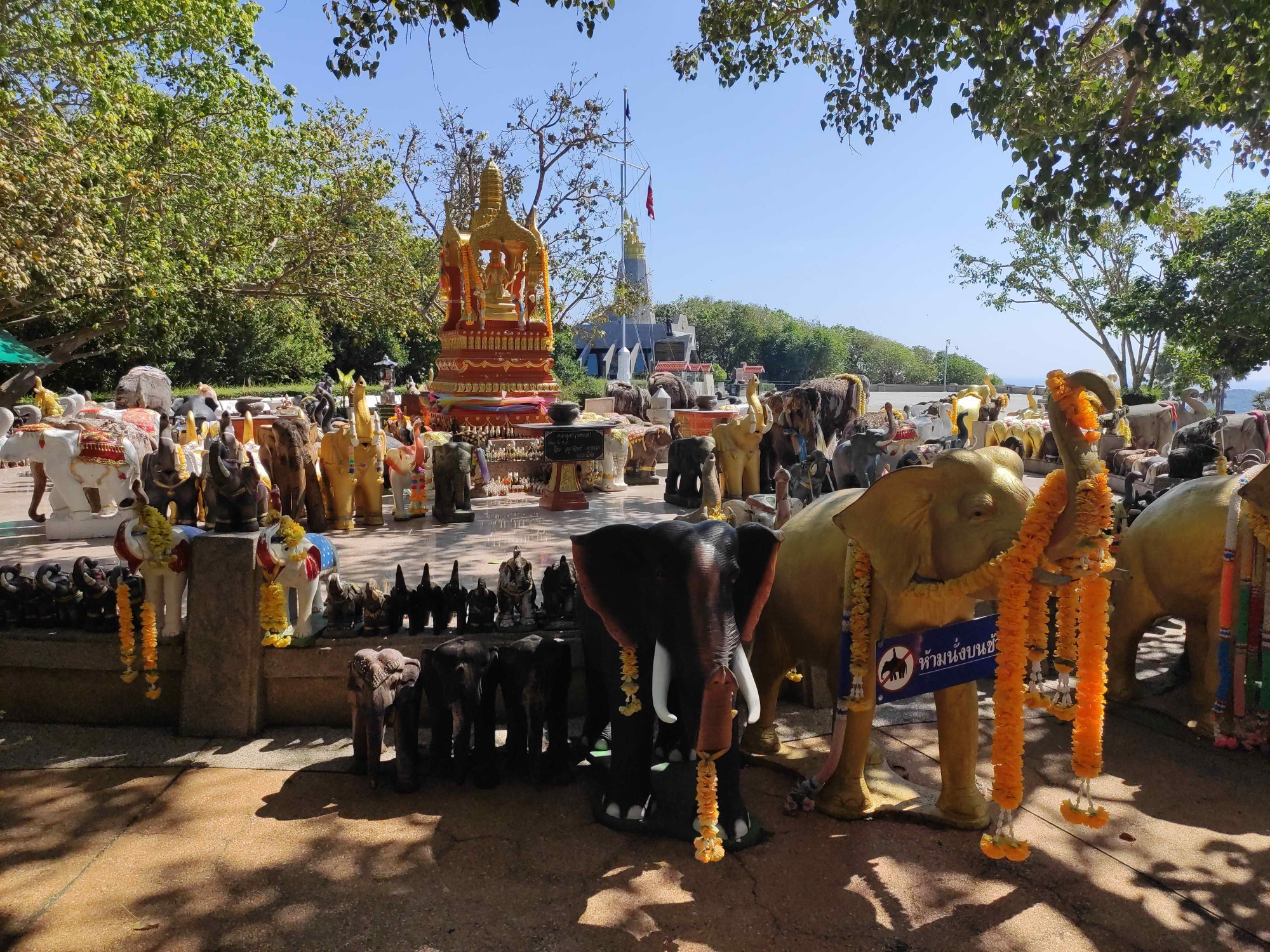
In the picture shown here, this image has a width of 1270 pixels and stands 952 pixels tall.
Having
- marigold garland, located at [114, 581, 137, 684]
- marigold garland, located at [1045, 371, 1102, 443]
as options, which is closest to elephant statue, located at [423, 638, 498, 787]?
marigold garland, located at [114, 581, 137, 684]

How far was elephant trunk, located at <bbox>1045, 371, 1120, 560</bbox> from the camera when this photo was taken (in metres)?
2.92

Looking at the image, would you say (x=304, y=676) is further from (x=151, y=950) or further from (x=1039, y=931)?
(x=1039, y=931)

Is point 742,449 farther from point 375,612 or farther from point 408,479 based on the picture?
point 375,612

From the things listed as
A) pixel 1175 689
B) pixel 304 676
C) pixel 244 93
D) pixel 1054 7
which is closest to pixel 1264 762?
pixel 1175 689

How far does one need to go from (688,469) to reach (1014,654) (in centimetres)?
772

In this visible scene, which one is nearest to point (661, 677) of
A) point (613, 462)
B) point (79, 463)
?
point (79, 463)

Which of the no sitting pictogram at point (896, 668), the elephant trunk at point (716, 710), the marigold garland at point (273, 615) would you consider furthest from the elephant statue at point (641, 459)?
the elephant trunk at point (716, 710)

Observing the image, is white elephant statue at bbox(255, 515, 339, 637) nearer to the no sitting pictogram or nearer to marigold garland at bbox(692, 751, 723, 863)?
marigold garland at bbox(692, 751, 723, 863)

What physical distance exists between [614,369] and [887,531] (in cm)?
4761

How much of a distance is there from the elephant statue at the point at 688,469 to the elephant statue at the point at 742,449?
197 millimetres

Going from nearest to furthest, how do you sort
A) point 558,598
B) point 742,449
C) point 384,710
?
point 384,710 → point 558,598 → point 742,449

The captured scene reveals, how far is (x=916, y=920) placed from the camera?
3047 mm

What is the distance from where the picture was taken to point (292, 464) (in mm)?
8734

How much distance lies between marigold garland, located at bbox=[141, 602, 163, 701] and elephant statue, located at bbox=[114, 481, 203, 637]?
6 centimetres
